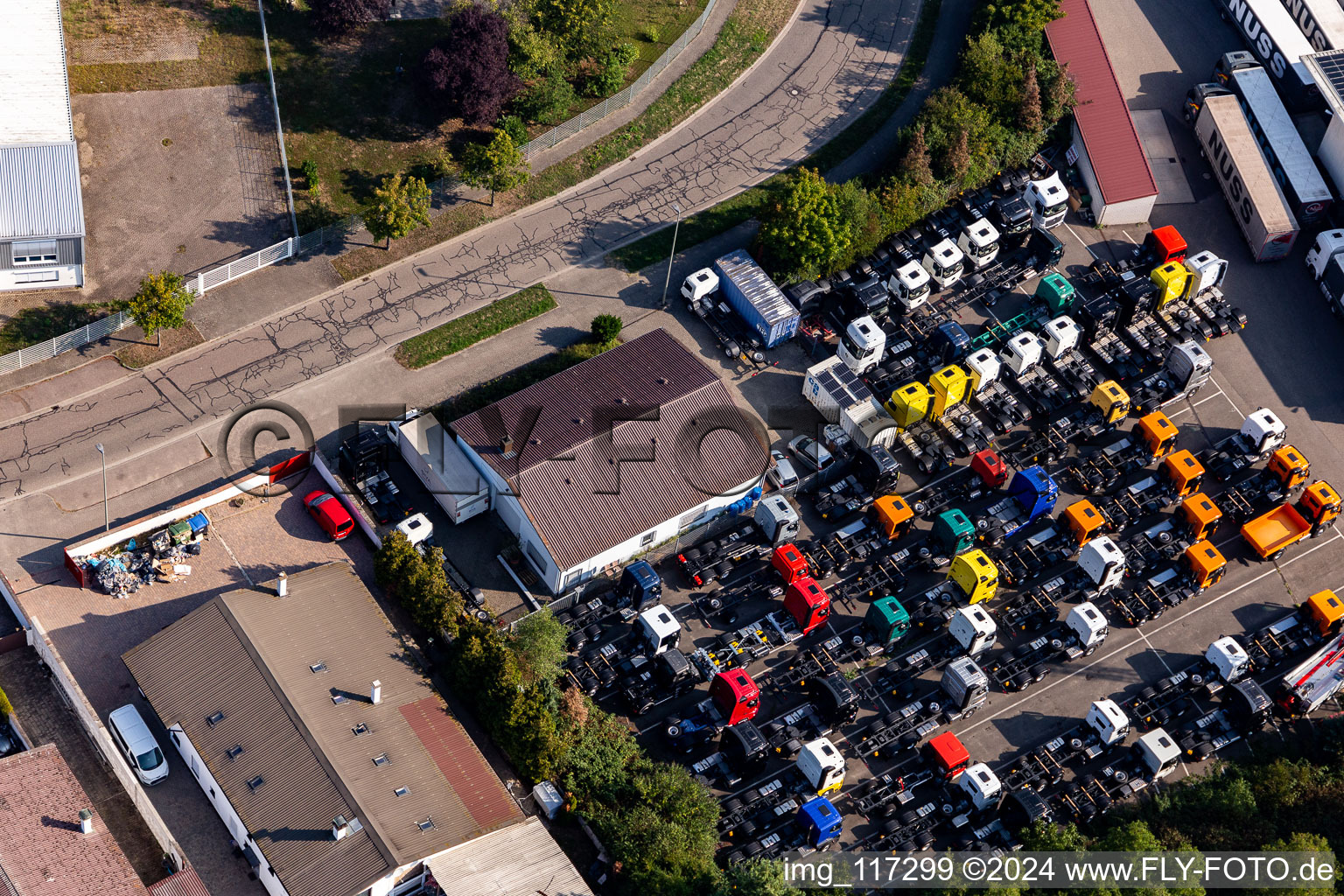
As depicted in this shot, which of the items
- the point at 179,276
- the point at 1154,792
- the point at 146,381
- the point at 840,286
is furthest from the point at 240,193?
the point at 1154,792

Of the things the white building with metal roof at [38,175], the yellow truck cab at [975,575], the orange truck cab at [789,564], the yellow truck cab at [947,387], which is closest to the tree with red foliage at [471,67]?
the white building with metal roof at [38,175]

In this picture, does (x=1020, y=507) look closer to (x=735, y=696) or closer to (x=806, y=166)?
(x=735, y=696)

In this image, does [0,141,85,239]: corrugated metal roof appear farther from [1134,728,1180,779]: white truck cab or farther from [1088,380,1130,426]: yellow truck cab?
[1134,728,1180,779]: white truck cab

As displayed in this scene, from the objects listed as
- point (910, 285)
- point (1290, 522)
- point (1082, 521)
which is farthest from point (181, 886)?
point (1290, 522)

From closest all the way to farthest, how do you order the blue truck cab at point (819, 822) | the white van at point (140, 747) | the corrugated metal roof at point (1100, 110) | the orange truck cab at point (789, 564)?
the blue truck cab at point (819, 822) → the white van at point (140, 747) → the orange truck cab at point (789, 564) → the corrugated metal roof at point (1100, 110)

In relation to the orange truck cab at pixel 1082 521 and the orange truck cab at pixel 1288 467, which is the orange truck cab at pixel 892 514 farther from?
the orange truck cab at pixel 1288 467

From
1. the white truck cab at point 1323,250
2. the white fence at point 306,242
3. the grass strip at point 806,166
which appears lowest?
the white truck cab at point 1323,250
